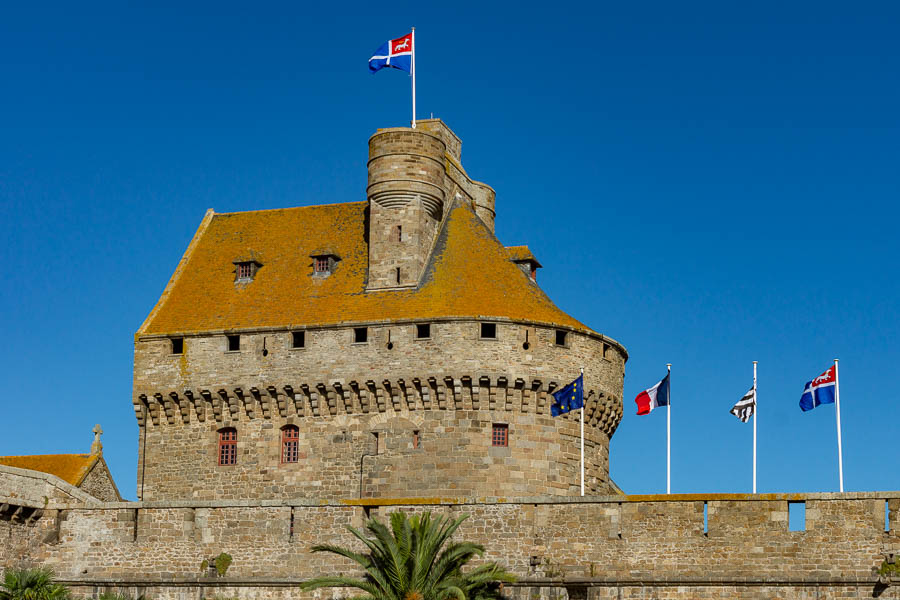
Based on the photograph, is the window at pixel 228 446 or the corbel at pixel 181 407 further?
the corbel at pixel 181 407

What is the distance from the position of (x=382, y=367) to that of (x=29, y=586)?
11.2 metres

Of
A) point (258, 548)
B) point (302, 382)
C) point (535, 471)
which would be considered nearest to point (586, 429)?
point (535, 471)

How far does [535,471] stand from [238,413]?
8.68m

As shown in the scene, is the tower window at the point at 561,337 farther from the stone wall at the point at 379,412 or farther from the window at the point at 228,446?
the window at the point at 228,446

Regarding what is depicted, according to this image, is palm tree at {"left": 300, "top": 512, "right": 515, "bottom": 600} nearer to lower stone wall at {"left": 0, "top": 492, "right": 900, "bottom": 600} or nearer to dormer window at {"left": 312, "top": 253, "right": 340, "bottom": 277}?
lower stone wall at {"left": 0, "top": 492, "right": 900, "bottom": 600}

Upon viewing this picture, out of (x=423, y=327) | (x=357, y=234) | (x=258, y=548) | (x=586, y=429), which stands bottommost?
(x=258, y=548)

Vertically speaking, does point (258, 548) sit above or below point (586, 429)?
below

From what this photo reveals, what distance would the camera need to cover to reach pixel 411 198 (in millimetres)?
44312

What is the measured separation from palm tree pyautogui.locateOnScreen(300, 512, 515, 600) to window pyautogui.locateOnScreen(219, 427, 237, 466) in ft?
29.4

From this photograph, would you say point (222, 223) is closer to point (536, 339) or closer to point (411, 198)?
point (411, 198)

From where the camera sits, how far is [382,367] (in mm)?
41969

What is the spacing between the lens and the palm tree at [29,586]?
116 ft

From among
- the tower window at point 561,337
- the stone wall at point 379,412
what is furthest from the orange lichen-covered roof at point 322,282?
the stone wall at point 379,412

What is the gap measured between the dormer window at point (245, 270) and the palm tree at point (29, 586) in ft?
41.2
